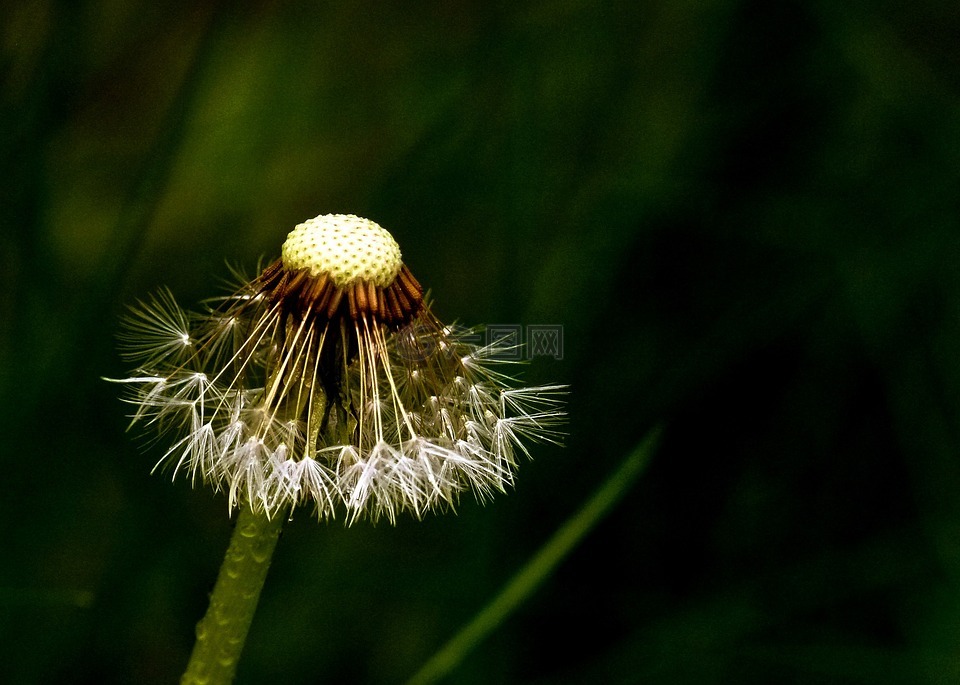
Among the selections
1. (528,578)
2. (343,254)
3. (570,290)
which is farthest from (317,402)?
(570,290)

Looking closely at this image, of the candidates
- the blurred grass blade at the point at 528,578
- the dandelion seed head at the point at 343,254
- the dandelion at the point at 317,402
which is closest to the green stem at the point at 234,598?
the dandelion at the point at 317,402


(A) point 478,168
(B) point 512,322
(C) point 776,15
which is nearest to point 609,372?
(B) point 512,322

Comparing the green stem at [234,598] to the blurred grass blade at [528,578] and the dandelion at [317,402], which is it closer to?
the dandelion at [317,402]

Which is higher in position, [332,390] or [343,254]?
[343,254]

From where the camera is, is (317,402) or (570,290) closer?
(317,402)

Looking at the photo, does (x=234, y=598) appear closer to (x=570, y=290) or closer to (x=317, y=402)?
(x=317, y=402)

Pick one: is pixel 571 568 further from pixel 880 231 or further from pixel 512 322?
pixel 880 231

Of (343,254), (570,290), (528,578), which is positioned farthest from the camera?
(570,290)

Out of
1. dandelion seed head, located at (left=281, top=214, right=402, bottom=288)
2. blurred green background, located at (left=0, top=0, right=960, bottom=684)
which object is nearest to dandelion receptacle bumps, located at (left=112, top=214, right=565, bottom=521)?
dandelion seed head, located at (left=281, top=214, right=402, bottom=288)
